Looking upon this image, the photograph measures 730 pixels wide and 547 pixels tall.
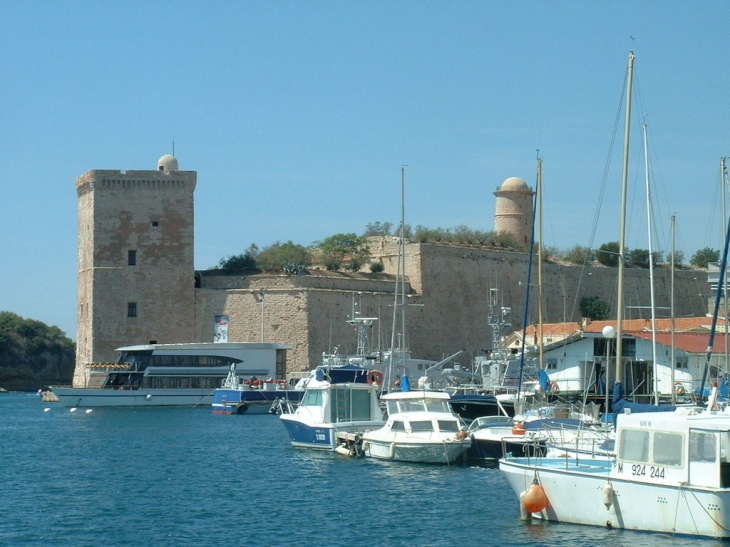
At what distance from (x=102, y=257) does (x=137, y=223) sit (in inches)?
68.8

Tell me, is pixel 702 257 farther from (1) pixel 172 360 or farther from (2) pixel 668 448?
(2) pixel 668 448

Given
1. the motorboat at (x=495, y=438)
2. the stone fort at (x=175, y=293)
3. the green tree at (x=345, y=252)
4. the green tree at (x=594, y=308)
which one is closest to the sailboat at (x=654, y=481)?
the motorboat at (x=495, y=438)

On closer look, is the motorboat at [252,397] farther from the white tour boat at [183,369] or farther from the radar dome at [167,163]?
the radar dome at [167,163]

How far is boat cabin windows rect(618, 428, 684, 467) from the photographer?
42.2ft

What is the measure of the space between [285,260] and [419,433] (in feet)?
88.1

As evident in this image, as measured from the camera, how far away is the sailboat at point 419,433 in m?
20.2

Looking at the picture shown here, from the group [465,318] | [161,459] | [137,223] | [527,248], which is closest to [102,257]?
[137,223]

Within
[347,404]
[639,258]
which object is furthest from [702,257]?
[347,404]

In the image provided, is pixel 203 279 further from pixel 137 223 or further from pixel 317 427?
pixel 317 427

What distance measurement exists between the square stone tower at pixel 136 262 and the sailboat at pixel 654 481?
31128mm

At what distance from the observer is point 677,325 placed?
40.3 m

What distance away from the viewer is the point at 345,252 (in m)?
50.3

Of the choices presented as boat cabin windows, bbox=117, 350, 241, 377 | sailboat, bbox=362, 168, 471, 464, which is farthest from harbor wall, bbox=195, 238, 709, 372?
sailboat, bbox=362, 168, 471, 464

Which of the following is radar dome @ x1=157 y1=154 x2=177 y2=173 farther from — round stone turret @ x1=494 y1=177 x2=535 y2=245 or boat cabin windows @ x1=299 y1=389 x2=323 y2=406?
boat cabin windows @ x1=299 y1=389 x2=323 y2=406
